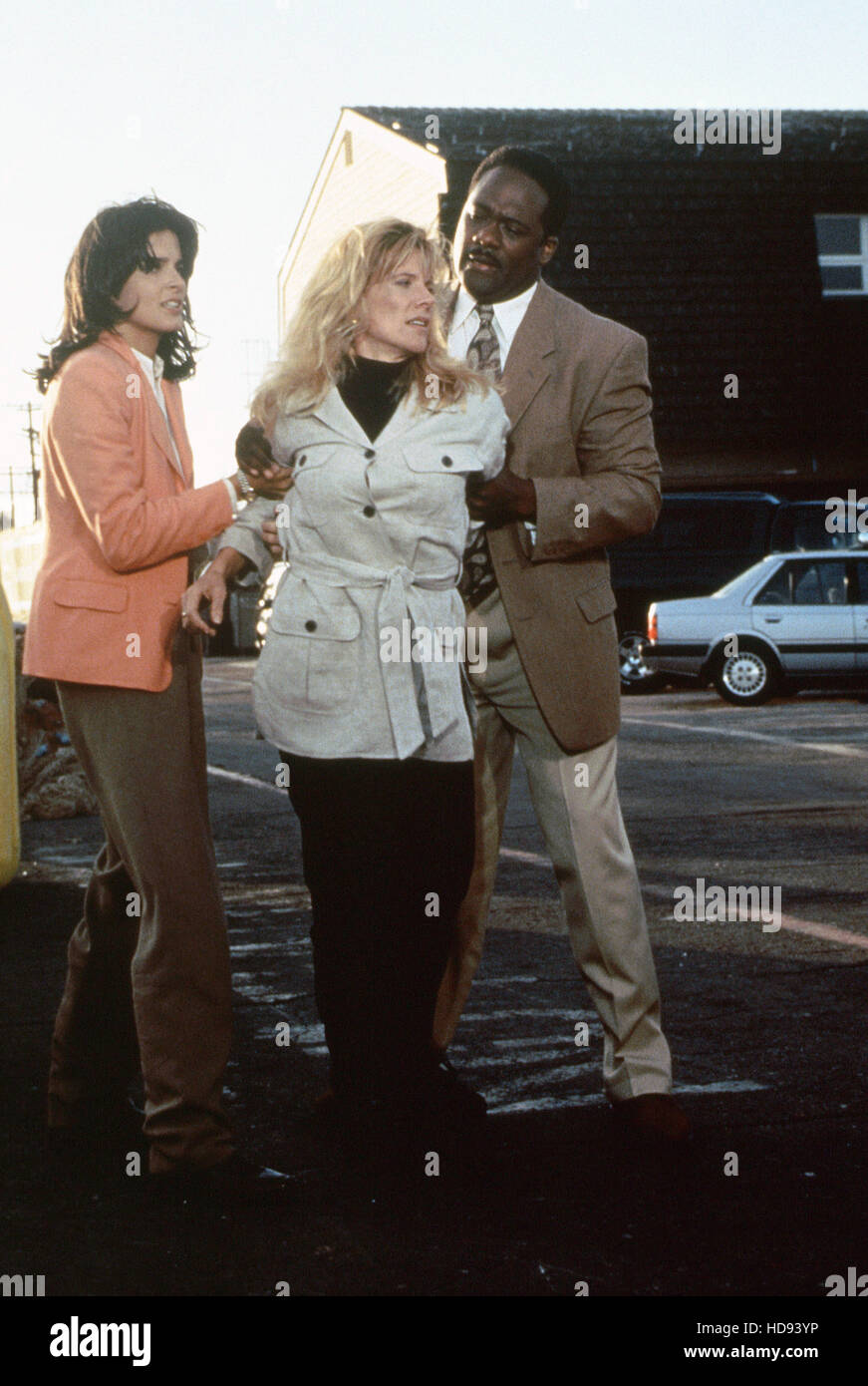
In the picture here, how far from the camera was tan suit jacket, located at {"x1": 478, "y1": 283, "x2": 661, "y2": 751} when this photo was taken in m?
4.01

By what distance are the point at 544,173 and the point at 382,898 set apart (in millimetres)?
1610

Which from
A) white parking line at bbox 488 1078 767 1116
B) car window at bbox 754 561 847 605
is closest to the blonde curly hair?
white parking line at bbox 488 1078 767 1116

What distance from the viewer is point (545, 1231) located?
11.2ft

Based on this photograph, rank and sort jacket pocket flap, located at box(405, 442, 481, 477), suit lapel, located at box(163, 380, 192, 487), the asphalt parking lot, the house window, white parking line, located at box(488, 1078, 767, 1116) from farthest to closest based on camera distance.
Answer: the house window, white parking line, located at box(488, 1078, 767, 1116), suit lapel, located at box(163, 380, 192, 487), jacket pocket flap, located at box(405, 442, 481, 477), the asphalt parking lot

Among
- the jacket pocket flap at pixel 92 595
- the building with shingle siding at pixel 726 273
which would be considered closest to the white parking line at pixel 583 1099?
the jacket pocket flap at pixel 92 595

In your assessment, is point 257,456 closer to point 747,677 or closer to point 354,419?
point 354,419

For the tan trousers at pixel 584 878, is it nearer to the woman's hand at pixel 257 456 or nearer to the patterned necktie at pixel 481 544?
the patterned necktie at pixel 481 544

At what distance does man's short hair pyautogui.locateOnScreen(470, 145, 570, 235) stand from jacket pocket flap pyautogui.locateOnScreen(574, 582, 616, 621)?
2.58 ft

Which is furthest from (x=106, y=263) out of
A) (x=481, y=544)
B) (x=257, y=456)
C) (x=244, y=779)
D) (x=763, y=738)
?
(x=763, y=738)

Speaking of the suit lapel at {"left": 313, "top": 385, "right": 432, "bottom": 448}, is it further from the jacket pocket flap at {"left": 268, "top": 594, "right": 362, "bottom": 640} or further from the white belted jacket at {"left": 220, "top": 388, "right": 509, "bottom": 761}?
the jacket pocket flap at {"left": 268, "top": 594, "right": 362, "bottom": 640}

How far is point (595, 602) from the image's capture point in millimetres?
4055

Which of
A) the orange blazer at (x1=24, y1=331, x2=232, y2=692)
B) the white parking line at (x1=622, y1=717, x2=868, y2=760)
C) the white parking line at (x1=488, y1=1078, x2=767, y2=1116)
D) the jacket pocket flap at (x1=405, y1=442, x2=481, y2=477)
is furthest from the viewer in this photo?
the white parking line at (x1=622, y1=717, x2=868, y2=760)
